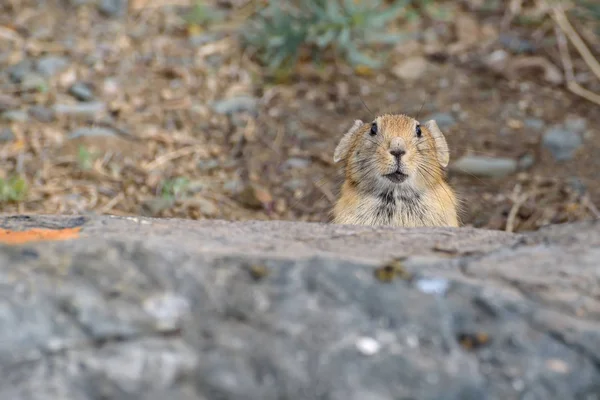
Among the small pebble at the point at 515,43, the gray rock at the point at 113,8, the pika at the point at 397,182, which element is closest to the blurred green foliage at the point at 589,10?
the small pebble at the point at 515,43

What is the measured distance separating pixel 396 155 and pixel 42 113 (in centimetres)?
316

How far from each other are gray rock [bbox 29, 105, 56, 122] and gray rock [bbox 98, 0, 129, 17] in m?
1.48

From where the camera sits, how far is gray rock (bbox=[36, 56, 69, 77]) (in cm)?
717

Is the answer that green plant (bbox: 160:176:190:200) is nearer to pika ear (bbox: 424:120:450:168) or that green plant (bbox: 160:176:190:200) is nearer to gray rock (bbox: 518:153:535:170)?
pika ear (bbox: 424:120:450:168)

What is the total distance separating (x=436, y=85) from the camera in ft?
24.2

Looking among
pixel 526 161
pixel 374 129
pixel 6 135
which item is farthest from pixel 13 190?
pixel 526 161

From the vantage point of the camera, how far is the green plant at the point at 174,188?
A: 19.9 ft

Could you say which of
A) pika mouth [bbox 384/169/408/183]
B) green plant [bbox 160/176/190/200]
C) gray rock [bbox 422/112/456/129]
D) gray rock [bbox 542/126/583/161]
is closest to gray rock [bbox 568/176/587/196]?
gray rock [bbox 542/126/583/161]

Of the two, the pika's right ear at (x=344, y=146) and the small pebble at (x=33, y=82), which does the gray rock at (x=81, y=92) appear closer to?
the small pebble at (x=33, y=82)

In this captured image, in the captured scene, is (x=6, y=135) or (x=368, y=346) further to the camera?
(x=6, y=135)

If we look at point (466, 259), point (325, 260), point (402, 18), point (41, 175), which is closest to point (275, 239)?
point (325, 260)

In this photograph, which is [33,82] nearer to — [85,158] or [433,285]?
[85,158]

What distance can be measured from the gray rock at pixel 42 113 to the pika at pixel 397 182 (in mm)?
2643

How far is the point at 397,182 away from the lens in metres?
5.11
